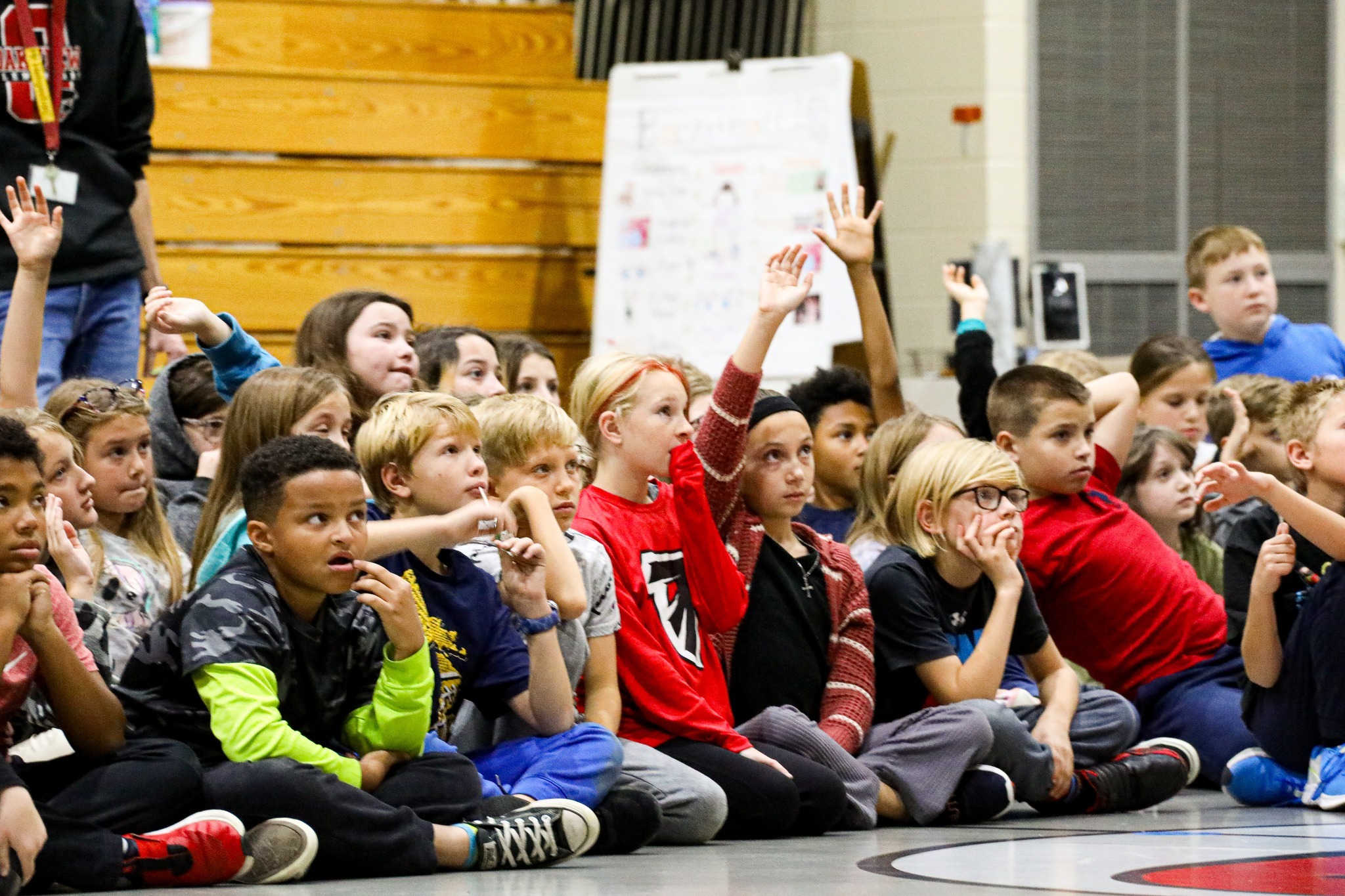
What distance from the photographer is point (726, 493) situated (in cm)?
332

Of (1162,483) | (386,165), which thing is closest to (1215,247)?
(1162,483)

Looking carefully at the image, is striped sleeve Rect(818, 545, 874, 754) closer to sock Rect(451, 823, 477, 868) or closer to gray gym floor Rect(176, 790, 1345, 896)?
gray gym floor Rect(176, 790, 1345, 896)

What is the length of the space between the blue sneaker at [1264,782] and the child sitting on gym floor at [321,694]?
1507mm

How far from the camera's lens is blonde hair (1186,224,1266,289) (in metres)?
5.23

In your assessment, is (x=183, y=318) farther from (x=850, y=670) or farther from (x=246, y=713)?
(x=850, y=670)

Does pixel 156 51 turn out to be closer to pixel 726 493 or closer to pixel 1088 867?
pixel 726 493

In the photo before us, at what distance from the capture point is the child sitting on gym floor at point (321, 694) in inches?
99.2

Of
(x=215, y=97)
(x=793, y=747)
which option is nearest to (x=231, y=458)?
(x=793, y=747)

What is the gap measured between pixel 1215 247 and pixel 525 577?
306 cm

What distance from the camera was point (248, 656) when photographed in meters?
2.53

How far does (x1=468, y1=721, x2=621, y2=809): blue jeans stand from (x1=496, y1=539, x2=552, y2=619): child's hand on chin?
201 millimetres

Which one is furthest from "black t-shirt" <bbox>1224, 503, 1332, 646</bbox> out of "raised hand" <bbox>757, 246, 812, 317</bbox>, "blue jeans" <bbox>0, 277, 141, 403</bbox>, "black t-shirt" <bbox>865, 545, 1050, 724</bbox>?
"blue jeans" <bbox>0, 277, 141, 403</bbox>

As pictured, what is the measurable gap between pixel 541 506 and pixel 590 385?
18.3 inches

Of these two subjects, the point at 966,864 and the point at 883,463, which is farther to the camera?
the point at 883,463
